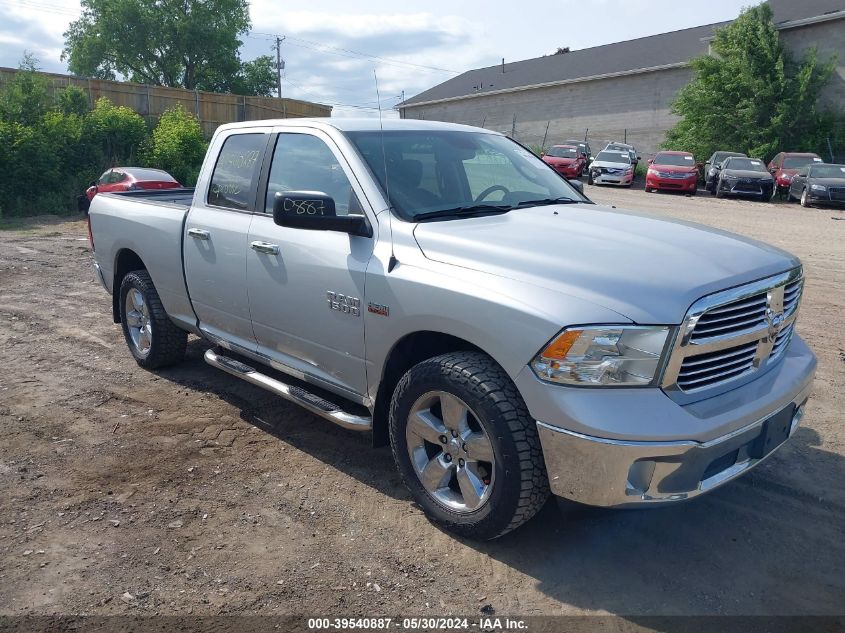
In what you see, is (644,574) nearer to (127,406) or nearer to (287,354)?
(287,354)

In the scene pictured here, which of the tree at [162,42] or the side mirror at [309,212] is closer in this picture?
the side mirror at [309,212]

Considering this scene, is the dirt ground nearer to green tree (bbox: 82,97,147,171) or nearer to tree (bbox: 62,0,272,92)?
green tree (bbox: 82,97,147,171)

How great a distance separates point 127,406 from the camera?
5223 mm

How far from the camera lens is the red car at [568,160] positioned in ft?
95.2

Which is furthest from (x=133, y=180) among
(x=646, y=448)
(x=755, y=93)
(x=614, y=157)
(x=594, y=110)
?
(x=594, y=110)

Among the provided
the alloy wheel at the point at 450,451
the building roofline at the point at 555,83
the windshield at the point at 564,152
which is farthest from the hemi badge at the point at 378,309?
the building roofline at the point at 555,83

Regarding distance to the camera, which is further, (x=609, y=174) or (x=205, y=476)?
(x=609, y=174)

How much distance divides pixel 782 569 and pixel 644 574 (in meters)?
0.63

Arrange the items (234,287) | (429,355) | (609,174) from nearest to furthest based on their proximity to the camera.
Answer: (429,355)
(234,287)
(609,174)

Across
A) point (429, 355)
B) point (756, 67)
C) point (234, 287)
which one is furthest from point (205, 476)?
point (756, 67)

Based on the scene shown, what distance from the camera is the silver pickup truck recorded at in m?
2.84

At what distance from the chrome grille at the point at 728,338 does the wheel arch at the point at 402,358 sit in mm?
974

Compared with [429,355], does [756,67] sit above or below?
above

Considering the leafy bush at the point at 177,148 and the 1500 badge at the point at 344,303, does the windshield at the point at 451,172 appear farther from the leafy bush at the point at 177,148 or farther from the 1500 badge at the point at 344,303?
the leafy bush at the point at 177,148
